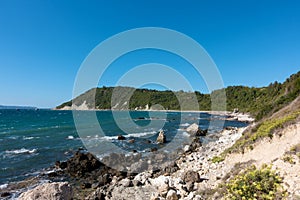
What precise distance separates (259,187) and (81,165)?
13.8m

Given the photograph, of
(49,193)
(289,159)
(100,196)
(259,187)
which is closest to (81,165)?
(100,196)

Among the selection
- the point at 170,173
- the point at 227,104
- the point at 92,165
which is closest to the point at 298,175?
the point at 170,173

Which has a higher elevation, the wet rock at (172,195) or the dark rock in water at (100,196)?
the wet rock at (172,195)

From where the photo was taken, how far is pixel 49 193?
786 centimetres

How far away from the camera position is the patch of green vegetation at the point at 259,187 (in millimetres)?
5758

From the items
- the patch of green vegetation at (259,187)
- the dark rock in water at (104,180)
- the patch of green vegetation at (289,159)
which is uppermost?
the patch of green vegetation at (289,159)

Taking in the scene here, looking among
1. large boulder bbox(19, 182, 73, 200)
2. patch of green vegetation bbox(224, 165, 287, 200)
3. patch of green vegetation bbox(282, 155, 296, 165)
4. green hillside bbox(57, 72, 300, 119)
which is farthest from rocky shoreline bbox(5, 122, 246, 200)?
green hillside bbox(57, 72, 300, 119)

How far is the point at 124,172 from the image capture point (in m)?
14.7

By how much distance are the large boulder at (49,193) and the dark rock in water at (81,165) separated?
7073mm

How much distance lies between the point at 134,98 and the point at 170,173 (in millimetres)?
155803

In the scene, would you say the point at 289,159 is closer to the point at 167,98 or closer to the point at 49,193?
the point at 49,193

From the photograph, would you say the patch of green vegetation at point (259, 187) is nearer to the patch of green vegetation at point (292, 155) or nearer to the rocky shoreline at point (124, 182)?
the patch of green vegetation at point (292, 155)

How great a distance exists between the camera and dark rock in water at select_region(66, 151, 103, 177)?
15481 millimetres

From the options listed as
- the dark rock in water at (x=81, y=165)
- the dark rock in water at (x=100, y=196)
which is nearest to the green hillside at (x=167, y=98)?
the dark rock in water at (x=81, y=165)
